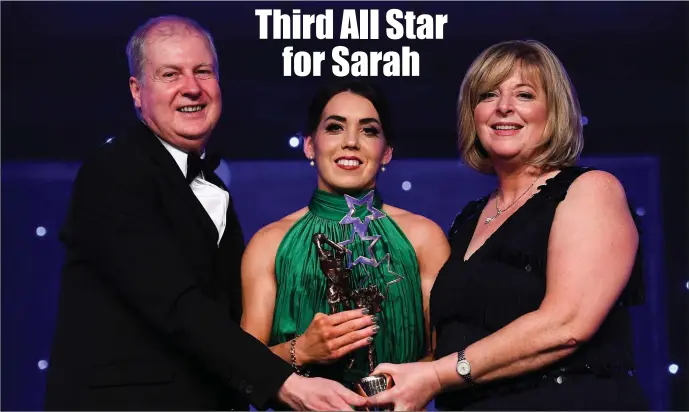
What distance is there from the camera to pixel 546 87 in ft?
9.66

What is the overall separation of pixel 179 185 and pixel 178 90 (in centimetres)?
31

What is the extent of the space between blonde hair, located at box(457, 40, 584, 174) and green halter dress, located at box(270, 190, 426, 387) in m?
0.49

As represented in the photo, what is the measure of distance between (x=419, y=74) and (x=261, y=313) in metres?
1.55

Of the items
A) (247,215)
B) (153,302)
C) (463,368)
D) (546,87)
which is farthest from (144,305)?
(247,215)

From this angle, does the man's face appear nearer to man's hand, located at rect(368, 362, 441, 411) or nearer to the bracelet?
the bracelet

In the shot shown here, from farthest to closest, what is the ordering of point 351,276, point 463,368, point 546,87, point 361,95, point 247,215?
point 247,215, point 361,95, point 351,276, point 546,87, point 463,368

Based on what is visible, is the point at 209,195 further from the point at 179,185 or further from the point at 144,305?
the point at 144,305

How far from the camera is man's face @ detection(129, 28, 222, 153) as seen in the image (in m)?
3.09

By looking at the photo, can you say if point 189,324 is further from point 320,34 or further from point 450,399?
point 320,34

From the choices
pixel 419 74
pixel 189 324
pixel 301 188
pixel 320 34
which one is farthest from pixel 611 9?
pixel 189 324

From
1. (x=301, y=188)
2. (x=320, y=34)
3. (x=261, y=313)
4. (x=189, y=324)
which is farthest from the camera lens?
(x=301, y=188)

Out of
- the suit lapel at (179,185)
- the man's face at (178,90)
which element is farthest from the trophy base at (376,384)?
the man's face at (178,90)

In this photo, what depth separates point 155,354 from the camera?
2854 mm

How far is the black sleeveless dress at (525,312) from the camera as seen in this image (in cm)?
273
